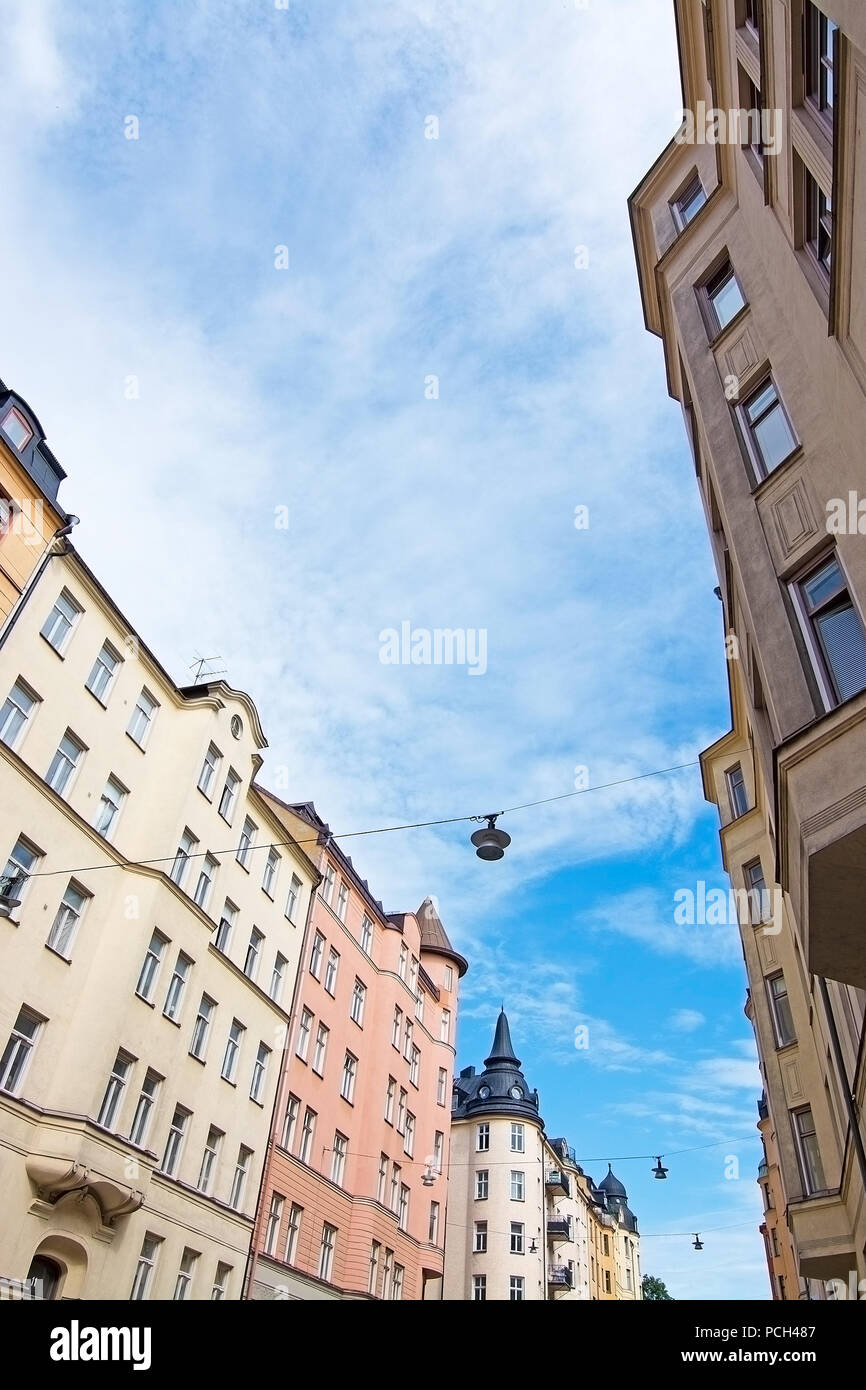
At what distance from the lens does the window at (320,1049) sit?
32156mm

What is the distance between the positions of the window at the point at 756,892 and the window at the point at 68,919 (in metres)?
16.6

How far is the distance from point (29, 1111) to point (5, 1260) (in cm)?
256

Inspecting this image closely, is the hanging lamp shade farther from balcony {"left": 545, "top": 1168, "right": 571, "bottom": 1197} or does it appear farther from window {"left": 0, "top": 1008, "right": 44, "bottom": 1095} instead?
balcony {"left": 545, "top": 1168, "right": 571, "bottom": 1197}

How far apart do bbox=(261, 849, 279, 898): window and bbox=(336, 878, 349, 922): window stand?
5.44 meters

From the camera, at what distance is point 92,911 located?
21562 mm

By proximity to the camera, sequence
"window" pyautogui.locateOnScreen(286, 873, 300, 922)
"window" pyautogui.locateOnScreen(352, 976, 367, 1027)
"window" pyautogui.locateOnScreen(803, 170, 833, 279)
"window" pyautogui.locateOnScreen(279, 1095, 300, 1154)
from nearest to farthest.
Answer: "window" pyautogui.locateOnScreen(803, 170, 833, 279)
"window" pyautogui.locateOnScreen(279, 1095, 300, 1154)
"window" pyautogui.locateOnScreen(286, 873, 300, 922)
"window" pyautogui.locateOnScreen(352, 976, 367, 1027)

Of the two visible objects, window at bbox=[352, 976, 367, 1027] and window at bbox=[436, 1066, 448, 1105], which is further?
window at bbox=[436, 1066, 448, 1105]

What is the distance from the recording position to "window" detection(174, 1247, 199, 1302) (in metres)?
22.5

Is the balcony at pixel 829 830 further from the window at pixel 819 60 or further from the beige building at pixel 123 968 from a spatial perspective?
the beige building at pixel 123 968

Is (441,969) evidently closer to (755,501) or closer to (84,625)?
(84,625)

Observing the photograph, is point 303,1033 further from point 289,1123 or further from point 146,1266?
point 146,1266

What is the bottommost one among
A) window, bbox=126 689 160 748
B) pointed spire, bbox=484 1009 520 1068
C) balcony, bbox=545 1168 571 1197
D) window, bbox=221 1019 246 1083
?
window, bbox=221 1019 246 1083

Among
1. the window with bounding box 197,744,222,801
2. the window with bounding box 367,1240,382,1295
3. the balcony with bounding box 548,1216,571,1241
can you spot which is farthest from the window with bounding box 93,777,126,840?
the balcony with bounding box 548,1216,571,1241
